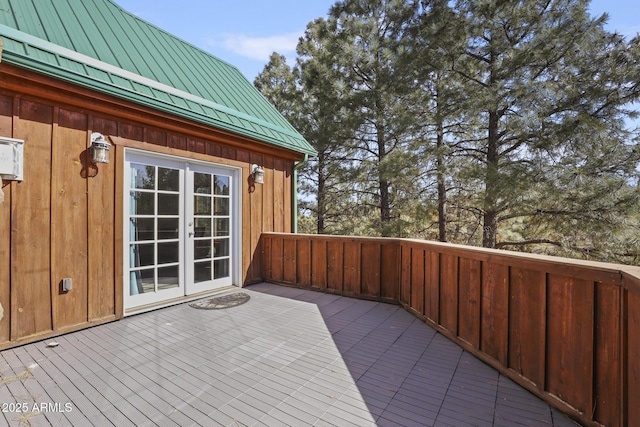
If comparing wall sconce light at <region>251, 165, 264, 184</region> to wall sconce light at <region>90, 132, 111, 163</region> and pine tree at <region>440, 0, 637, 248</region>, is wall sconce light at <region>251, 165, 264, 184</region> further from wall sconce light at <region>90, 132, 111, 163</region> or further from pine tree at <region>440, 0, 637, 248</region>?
pine tree at <region>440, 0, 637, 248</region>

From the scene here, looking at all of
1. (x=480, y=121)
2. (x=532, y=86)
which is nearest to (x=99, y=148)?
(x=532, y=86)

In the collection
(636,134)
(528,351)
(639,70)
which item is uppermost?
(639,70)

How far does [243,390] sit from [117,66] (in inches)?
147

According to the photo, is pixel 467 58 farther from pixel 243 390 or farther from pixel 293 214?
pixel 243 390

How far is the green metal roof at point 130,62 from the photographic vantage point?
2811mm

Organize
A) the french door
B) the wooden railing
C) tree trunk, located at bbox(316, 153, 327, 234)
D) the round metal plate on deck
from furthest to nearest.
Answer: tree trunk, located at bbox(316, 153, 327, 234) < the round metal plate on deck < the french door < the wooden railing

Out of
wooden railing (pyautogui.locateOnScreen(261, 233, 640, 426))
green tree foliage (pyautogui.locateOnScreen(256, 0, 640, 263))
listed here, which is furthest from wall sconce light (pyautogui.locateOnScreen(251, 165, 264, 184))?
green tree foliage (pyautogui.locateOnScreen(256, 0, 640, 263))

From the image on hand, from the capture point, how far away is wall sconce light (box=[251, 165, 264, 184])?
5.01 metres

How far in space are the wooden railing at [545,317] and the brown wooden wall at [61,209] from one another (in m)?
3.51

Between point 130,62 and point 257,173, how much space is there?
7.31 ft

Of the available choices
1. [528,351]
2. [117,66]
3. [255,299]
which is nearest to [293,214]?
[255,299]

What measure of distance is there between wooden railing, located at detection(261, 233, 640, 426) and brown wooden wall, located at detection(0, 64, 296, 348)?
351cm

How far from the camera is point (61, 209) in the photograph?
2941mm

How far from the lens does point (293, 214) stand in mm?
5891
